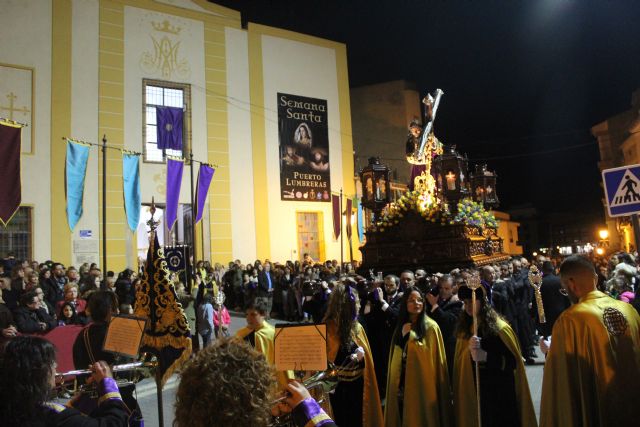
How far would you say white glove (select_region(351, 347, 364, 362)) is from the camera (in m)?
4.58

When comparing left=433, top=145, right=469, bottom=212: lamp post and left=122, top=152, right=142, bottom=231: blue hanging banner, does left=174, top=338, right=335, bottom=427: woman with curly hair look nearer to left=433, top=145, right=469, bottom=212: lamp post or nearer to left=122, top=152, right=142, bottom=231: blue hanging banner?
left=433, top=145, right=469, bottom=212: lamp post

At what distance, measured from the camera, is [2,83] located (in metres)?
19.6

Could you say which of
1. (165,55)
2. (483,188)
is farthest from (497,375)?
(165,55)

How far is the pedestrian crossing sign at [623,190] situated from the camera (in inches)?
206

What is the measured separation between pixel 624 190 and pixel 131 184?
50.4 ft

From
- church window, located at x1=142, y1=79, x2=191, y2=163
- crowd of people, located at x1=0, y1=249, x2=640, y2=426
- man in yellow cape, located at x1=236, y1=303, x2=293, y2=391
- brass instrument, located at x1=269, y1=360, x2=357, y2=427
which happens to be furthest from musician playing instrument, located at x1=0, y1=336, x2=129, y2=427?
church window, located at x1=142, y1=79, x2=191, y2=163

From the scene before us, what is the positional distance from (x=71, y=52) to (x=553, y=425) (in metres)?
22.7

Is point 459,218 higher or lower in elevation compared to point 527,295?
higher

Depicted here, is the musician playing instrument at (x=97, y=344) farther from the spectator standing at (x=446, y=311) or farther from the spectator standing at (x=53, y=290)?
Answer: the spectator standing at (x=53, y=290)

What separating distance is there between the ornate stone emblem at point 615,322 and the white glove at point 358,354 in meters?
2.02

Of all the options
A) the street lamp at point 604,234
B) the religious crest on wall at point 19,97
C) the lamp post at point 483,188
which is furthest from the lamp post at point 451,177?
the street lamp at point 604,234

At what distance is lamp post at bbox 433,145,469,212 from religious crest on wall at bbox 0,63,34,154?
15.7 m

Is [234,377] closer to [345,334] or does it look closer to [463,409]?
[345,334]

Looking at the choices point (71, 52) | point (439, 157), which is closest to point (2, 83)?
point (71, 52)
